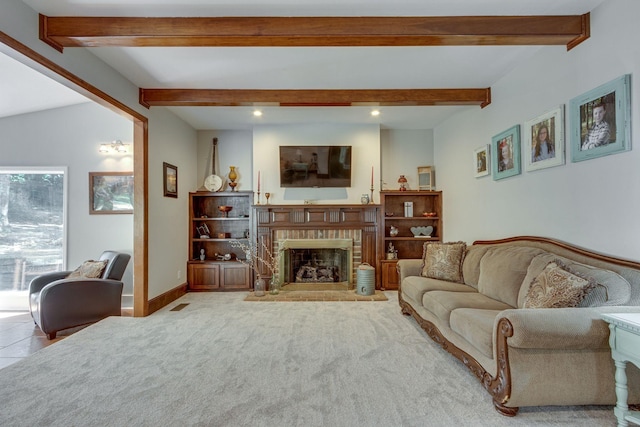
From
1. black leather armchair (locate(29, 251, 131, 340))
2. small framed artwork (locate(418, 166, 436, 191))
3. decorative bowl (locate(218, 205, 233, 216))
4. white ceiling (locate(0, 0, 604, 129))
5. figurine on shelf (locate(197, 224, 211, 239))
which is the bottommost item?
black leather armchair (locate(29, 251, 131, 340))

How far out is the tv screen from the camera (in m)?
5.55

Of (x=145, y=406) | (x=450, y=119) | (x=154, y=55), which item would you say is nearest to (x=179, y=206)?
(x=154, y=55)

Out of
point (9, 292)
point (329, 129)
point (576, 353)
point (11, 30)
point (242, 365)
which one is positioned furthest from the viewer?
point (329, 129)

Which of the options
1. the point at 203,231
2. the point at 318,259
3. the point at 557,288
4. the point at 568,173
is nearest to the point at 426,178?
the point at 318,259

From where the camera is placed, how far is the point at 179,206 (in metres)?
5.26

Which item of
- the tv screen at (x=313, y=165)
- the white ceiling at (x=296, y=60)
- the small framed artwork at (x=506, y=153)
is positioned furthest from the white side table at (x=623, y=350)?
the tv screen at (x=313, y=165)

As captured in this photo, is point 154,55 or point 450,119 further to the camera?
point 450,119

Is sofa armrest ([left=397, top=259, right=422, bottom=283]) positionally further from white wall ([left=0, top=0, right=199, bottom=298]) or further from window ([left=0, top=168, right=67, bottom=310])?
window ([left=0, top=168, right=67, bottom=310])

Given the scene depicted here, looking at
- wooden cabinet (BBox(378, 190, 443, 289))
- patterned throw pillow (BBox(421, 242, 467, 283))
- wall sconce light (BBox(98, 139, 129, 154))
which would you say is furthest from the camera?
wooden cabinet (BBox(378, 190, 443, 289))

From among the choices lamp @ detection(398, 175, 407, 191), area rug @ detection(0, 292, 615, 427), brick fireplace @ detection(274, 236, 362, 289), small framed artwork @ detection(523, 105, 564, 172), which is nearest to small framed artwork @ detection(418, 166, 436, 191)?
lamp @ detection(398, 175, 407, 191)

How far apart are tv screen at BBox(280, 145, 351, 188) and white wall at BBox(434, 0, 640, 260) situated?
2.00 meters

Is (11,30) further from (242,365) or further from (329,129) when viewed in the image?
(329,129)

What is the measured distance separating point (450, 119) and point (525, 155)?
213 centimetres

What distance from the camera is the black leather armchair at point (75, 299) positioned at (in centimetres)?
357
